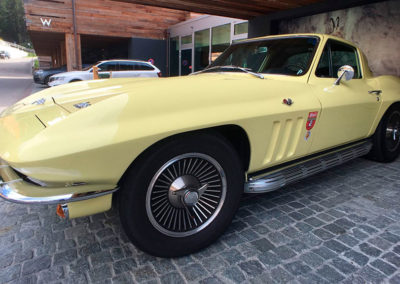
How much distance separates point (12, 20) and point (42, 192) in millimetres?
106218

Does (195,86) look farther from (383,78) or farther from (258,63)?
(383,78)

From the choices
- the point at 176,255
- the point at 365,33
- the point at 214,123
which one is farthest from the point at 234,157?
the point at 365,33

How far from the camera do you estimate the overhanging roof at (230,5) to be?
5691mm

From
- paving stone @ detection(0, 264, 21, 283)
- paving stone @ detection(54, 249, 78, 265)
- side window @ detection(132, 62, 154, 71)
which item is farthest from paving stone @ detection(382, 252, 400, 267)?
side window @ detection(132, 62, 154, 71)

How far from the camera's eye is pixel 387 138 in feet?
12.9

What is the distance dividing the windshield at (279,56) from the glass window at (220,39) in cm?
972

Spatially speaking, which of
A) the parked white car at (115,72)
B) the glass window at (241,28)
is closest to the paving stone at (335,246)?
the glass window at (241,28)

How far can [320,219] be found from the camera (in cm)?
254

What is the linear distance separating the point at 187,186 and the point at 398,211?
2.19 meters

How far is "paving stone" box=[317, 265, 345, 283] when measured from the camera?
1813 millimetres

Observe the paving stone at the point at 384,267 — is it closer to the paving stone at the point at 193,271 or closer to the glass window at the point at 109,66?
the paving stone at the point at 193,271

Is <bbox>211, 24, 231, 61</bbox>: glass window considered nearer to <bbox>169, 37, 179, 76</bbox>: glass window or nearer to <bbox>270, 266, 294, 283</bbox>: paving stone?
<bbox>169, 37, 179, 76</bbox>: glass window

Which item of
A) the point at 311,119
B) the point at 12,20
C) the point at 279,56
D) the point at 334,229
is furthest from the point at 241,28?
the point at 12,20

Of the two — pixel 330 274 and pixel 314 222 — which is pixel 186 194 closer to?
pixel 330 274
